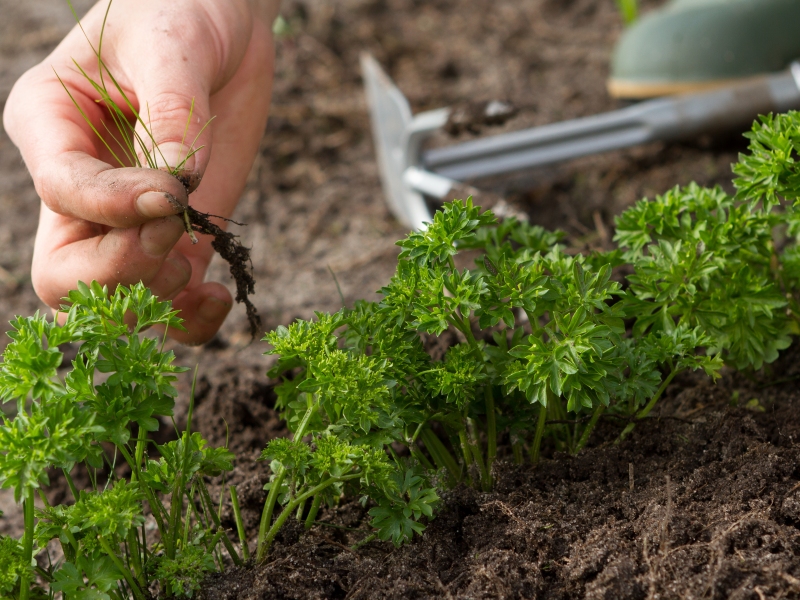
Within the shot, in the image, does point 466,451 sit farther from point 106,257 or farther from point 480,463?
point 106,257

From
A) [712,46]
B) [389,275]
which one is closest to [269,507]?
[389,275]

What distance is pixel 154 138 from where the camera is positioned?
1.58 metres

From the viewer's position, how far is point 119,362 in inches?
52.6

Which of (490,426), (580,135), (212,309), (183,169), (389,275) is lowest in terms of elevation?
(490,426)

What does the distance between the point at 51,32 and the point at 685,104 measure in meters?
4.02

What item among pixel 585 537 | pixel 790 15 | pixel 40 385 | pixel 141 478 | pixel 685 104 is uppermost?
pixel 790 15

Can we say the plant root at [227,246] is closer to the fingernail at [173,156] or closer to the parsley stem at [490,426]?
the fingernail at [173,156]

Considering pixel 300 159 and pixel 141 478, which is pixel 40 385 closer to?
pixel 141 478

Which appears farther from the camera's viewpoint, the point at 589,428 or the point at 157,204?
the point at 589,428

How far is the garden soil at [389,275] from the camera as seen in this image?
1.36m

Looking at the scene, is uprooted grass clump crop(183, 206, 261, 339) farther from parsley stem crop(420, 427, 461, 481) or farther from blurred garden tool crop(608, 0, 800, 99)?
blurred garden tool crop(608, 0, 800, 99)

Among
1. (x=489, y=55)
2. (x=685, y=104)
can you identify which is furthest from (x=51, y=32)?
(x=685, y=104)

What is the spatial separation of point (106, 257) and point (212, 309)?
332 mm

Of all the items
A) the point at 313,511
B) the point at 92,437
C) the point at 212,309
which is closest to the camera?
the point at 92,437
